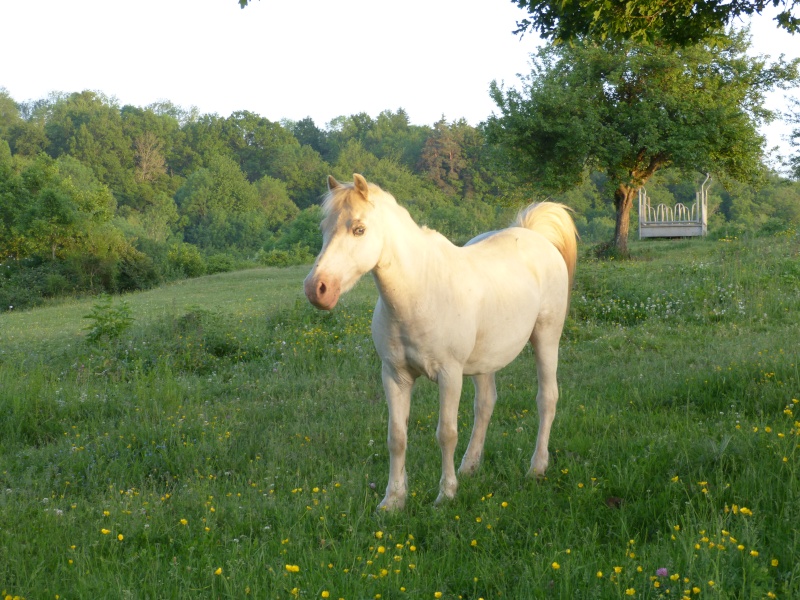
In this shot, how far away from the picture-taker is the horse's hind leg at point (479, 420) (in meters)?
4.97

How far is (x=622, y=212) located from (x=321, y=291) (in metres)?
21.6

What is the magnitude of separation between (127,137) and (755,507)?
265 ft

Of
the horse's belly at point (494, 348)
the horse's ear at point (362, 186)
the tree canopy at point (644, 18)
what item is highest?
the tree canopy at point (644, 18)

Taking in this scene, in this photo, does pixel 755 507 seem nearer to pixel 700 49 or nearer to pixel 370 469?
pixel 370 469

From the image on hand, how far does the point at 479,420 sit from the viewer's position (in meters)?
5.04

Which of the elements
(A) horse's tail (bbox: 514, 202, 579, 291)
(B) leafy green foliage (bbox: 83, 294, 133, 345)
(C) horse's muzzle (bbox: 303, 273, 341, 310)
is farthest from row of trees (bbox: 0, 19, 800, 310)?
(B) leafy green foliage (bbox: 83, 294, 133, 345)

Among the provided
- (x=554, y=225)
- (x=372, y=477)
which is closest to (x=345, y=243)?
(x=372, y=477)

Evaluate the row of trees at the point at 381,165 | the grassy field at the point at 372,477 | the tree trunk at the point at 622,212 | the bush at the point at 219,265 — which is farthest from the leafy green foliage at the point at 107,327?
the bush at the point at 219,265

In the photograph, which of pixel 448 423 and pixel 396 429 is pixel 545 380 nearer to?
pixel 448 423

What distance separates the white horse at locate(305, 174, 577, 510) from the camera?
3823 millimetres

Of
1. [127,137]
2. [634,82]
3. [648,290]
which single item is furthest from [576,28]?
[127,137]

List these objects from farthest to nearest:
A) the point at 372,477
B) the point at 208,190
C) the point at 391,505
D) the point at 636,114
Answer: the point at 208,190, the point at 636,114, the point at 372,477, the point at 391,505

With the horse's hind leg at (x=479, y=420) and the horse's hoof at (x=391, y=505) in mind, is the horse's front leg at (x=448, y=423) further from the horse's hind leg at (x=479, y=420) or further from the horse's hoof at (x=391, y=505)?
the horse's hind leg at (x=479, y=420)

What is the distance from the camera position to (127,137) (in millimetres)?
75875
